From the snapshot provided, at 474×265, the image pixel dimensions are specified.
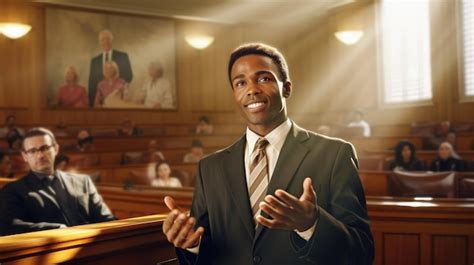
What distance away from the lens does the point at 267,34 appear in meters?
13.0

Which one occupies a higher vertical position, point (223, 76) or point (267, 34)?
point (267, 34)

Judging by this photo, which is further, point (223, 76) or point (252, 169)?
point (223, 76)

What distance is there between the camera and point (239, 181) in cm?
148

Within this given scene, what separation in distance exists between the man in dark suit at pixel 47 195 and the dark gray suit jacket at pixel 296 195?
5.69 feet

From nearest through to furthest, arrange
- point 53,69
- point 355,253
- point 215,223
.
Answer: point 355,253 < point 215,223 < point 53,69

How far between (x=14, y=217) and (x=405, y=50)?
30.7 ft

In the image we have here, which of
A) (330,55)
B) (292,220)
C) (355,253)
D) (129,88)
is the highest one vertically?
(330,55)

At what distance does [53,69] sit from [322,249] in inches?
392

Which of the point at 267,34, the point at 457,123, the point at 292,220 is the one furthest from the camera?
the point at 267,34

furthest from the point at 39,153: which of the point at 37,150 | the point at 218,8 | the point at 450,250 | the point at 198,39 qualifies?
the point at 218,8

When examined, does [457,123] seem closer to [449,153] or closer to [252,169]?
[449,153]

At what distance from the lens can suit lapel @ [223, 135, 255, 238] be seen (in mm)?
1430

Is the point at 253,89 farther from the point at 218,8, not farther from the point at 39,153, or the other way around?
the point at 218,8

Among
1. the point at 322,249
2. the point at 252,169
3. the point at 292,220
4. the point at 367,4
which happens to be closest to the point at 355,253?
the point at 322,249
